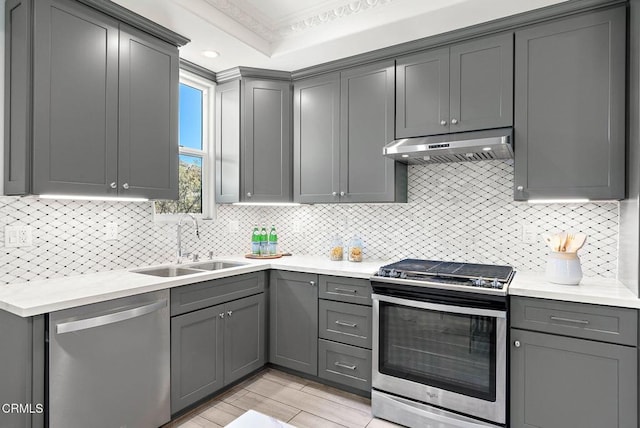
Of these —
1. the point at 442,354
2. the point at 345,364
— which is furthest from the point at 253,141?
the point at 442,354

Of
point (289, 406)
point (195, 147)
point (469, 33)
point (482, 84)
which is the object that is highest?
point (469, 33)

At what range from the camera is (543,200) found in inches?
91.1

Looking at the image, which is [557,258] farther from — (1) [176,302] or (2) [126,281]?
(2) [126,281]

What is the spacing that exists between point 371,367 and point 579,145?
6.36ft

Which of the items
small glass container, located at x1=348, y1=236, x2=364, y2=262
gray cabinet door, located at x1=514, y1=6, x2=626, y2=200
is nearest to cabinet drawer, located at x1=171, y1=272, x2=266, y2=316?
small glass container, located at x1=348, y1=236, x2=364, y2=262

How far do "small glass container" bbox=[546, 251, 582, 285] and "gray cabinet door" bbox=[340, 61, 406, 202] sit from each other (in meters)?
1.14

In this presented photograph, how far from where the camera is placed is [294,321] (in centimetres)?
292

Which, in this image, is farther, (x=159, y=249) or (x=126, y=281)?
(x=159, y=249)

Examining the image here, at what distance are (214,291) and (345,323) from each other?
967 mm

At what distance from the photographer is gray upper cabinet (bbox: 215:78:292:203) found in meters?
3.23

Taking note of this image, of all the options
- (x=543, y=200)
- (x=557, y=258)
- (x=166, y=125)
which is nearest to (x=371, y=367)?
(x=557, y=258)

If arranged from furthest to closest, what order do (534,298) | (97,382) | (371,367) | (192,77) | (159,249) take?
1. (192,77)
2. (159,249)
3. (371,367)
4. (534,298)
5. (97,382)

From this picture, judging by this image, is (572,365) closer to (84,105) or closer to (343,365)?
(343,365)

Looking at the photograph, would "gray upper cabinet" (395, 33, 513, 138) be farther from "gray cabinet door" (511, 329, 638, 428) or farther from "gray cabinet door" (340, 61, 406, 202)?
"gray cabinet door" (511, 329, 638, 428)
